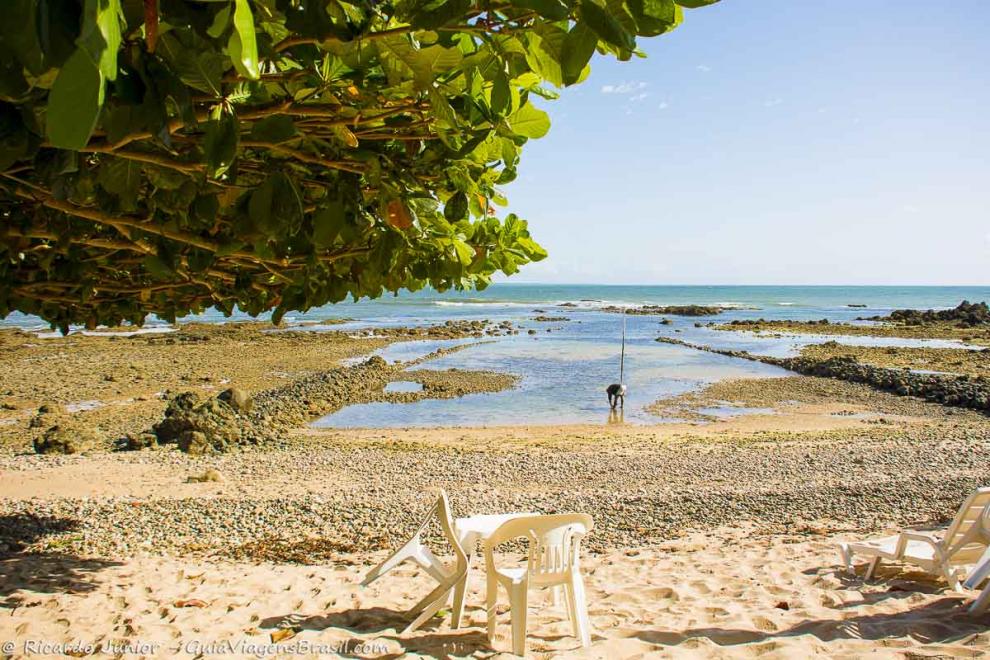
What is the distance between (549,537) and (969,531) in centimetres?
274

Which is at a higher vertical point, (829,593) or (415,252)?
(415,252)

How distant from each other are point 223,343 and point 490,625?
2768 centimetres

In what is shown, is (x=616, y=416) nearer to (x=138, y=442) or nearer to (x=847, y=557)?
(x=138, y=442)

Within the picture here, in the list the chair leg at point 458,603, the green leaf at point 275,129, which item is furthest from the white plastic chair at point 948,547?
the green leaf at point 275,129

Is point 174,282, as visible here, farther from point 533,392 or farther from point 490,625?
point 533,392

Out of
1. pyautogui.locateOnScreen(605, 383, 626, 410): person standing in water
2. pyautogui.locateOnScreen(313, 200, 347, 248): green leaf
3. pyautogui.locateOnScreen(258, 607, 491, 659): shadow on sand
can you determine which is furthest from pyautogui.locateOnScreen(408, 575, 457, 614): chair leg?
pyautogui.locateOnScreen(605, 383, 626, 410): person standing in water

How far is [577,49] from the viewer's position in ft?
3.10

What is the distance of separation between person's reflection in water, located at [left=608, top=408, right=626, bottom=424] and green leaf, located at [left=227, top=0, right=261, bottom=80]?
14.8 metres

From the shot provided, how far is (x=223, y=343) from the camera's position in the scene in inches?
1133

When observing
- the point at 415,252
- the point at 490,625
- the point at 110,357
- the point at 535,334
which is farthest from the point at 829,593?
the point at 535,334

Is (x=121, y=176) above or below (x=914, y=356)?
above

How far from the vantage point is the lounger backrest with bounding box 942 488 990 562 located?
4.20 metres

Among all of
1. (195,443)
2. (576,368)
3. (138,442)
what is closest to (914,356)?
(576,368)

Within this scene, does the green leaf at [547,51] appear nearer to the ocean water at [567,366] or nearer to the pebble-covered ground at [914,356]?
the ocean water at [567,366]
